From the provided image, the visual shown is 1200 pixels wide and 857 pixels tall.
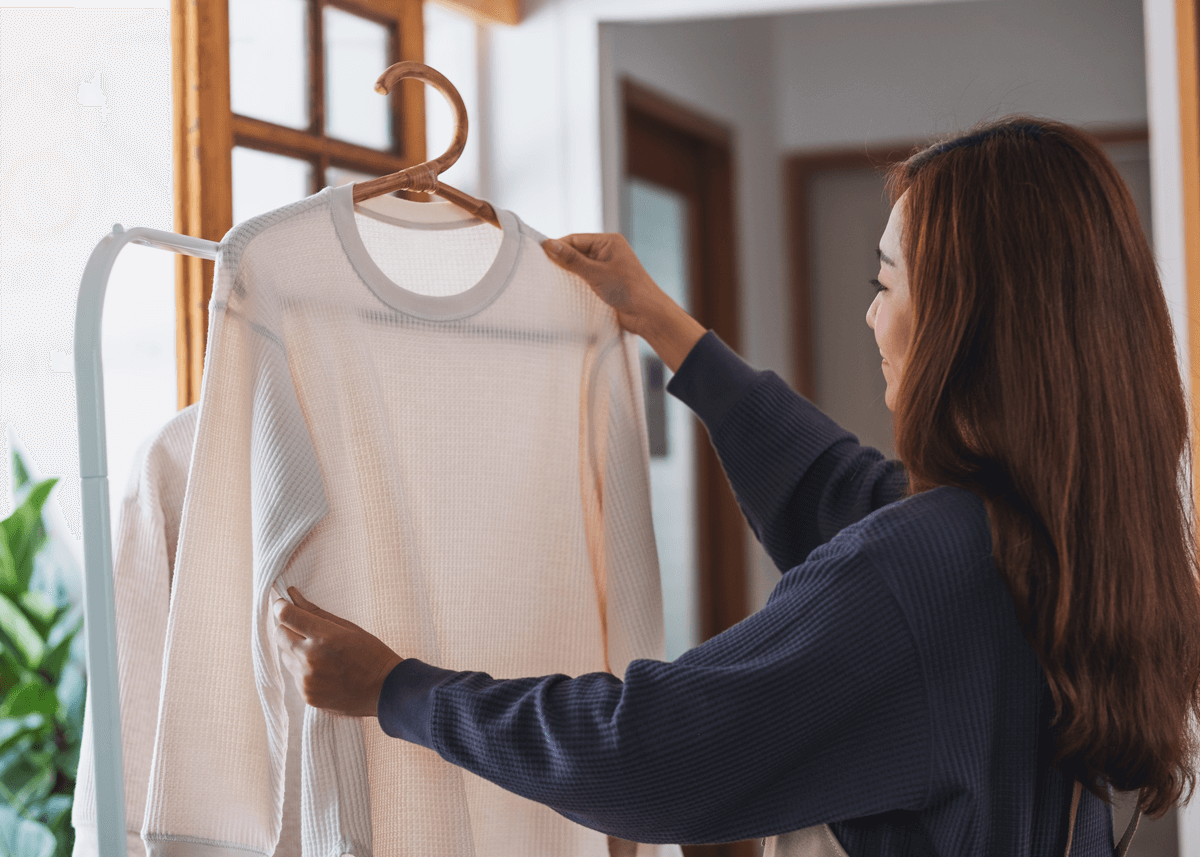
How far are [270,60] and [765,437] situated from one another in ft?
2.67

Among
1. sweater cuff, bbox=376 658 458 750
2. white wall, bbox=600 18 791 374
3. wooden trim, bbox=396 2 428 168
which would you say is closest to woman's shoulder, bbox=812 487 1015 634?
sweater cuff, bbox=376 658 458 750

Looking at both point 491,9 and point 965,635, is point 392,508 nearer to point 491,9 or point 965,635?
point 965,635

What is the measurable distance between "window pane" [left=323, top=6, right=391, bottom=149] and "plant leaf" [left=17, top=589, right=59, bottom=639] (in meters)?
0.73

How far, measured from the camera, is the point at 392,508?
3.12 feet

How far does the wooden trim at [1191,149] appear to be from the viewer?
5.07 ft

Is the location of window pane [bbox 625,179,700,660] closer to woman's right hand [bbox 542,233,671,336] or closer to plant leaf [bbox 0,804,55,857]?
woman's right hand [bbox 542,233,671,336]

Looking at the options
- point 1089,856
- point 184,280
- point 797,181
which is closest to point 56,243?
point 184,280

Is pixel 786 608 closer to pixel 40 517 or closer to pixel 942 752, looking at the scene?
pixel 942 752

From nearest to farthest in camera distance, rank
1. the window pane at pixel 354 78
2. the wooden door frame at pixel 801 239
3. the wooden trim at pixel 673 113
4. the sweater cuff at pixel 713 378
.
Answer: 1. the sweater cuff at pixel 713 378
2. the window pane at pixel 354 78
3. the wooden trim at pixel 673 113
4. the wooden door frame at pixel 801 239

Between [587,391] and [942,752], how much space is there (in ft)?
1.67

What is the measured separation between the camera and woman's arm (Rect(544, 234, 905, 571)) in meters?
1.15

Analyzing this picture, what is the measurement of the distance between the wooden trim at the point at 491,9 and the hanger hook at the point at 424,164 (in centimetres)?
75

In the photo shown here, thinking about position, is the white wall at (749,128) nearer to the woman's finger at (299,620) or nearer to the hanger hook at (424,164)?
the hanger hook at (424,164)

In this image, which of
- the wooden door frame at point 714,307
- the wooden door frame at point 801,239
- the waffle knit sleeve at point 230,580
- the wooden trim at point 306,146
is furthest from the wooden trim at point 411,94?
the wooden door frame at point 801,239
